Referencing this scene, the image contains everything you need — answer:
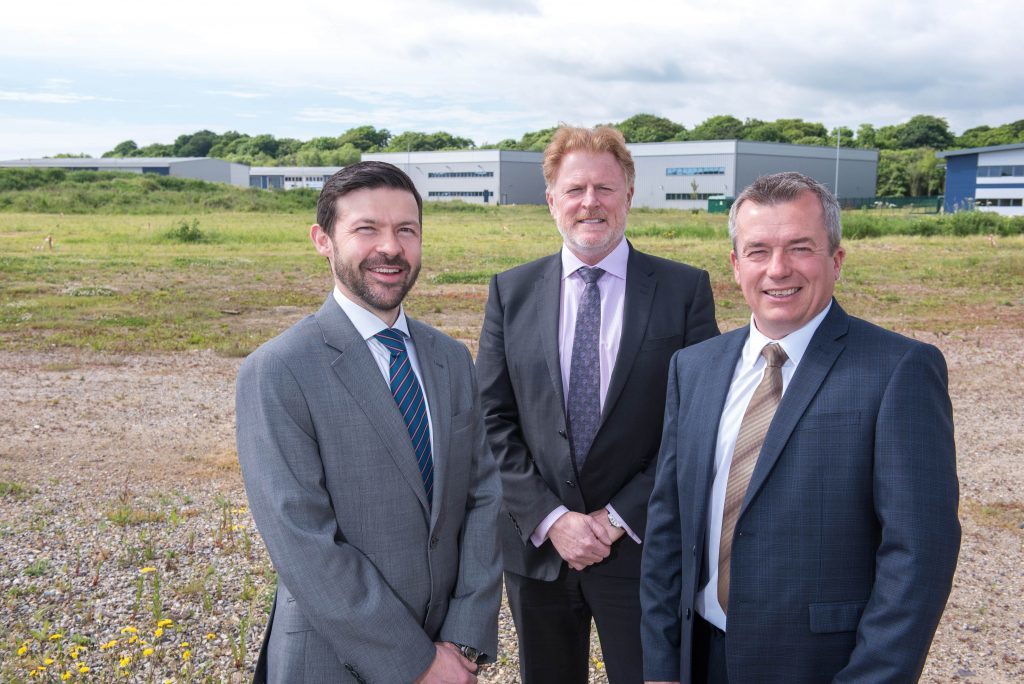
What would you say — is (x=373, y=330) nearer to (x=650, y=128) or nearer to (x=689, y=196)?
(x=689, y=196)

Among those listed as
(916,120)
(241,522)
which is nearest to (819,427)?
(241,522)

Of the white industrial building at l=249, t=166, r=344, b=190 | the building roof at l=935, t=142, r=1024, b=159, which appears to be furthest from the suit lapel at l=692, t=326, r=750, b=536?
the white industrial building at l=249, t=166, r=344, b=190

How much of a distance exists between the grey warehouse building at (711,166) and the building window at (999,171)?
47.3 feet

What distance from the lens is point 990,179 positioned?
5597 cm

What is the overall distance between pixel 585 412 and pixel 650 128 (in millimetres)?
104866

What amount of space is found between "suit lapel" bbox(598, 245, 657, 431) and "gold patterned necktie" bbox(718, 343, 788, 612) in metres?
0.78

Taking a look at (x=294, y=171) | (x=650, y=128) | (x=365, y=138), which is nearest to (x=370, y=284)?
(x=294, y=171)

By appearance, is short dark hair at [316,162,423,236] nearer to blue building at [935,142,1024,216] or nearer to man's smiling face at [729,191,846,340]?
man's smiling face at [729,191,846,340]

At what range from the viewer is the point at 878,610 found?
6.34 ft

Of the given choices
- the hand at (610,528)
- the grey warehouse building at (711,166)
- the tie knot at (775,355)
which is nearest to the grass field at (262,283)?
the hand at (610,528)

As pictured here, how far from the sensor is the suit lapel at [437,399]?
7.49ft

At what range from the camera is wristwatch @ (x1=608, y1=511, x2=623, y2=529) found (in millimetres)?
2906

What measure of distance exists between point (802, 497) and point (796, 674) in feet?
1.43

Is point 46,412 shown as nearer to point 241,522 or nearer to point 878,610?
point 241,522
